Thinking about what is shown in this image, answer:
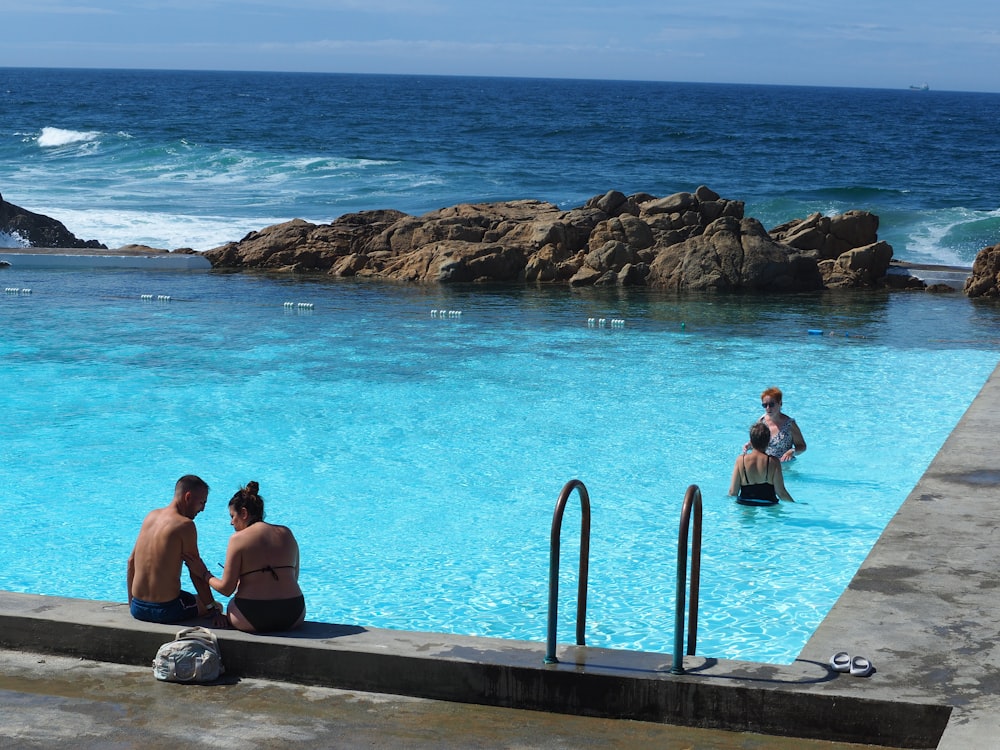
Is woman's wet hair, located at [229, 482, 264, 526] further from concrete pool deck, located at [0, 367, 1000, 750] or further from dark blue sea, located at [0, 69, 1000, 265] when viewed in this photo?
dark blue sea, located at [0, 69, 1000, 265]

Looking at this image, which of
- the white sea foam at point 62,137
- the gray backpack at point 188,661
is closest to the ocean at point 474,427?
the gray backpack at point 188,661

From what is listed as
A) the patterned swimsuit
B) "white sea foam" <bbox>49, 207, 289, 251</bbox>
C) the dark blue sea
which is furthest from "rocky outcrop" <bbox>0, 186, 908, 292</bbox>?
the patterned swimsuit

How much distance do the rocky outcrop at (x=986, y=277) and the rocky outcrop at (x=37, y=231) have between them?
1984 cm

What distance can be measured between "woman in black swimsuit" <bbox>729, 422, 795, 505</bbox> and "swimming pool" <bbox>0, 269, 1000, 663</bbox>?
18cm

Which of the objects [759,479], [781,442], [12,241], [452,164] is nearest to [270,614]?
[759,479]

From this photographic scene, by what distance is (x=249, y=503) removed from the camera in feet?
20.1

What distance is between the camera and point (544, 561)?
31.6 feet

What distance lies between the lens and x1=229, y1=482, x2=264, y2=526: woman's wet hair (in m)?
6.11

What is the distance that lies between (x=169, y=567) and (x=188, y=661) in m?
0.66

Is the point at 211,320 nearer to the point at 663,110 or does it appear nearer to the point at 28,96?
the point at 663,110

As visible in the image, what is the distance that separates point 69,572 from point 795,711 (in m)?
6.27

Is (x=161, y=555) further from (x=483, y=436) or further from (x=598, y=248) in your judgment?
(x=598, y=248)

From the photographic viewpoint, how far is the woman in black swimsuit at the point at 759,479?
34.4 ft

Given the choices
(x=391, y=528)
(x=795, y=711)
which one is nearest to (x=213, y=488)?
(x=391, y=528)
